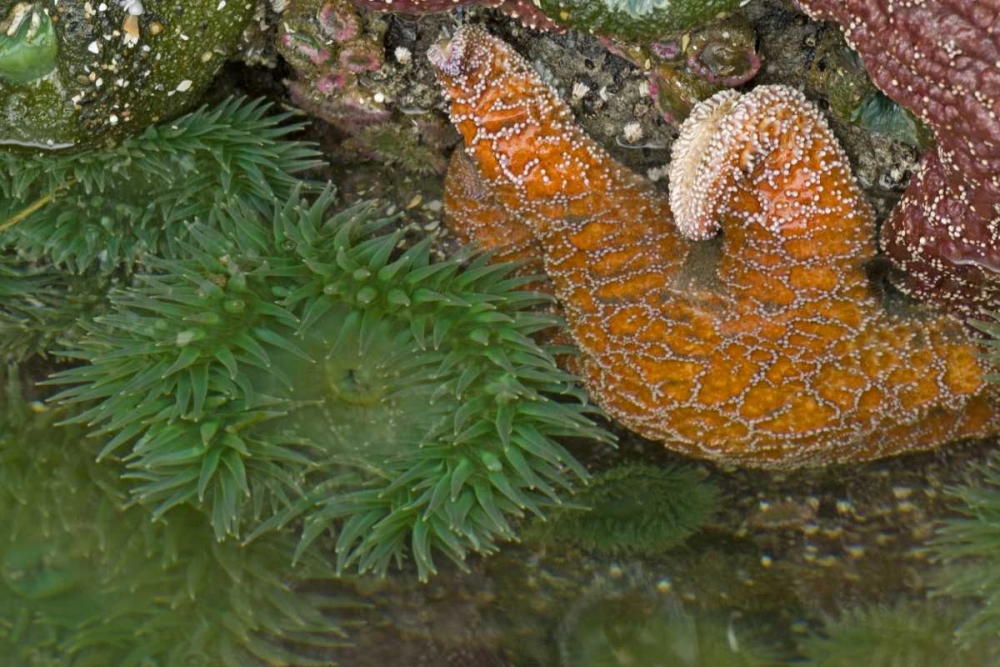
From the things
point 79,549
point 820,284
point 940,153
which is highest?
point 940,153

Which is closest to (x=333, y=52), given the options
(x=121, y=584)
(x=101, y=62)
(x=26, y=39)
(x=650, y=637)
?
(x=101, y=62)

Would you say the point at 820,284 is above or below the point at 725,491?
above

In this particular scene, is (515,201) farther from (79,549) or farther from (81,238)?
(79,549)

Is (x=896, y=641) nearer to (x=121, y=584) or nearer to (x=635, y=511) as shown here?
(x=635, y=511)

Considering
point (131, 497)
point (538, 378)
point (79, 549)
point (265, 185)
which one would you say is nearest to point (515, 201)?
point (538, 378)

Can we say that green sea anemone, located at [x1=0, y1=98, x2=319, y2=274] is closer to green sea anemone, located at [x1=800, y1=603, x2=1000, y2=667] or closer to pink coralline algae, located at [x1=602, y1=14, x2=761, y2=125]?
pink coralline algae, located at [x1=602, y1=14, x2=761, y2=125]

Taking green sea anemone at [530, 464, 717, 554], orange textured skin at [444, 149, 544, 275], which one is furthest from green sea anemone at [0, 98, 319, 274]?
green sea anemone at [530, 464, 717, 554]
